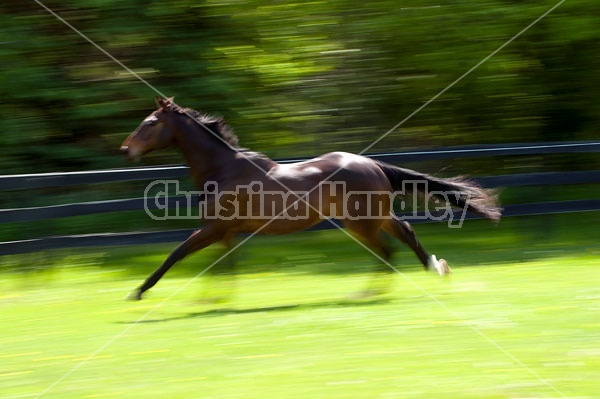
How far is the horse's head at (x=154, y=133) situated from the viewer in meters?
8.54

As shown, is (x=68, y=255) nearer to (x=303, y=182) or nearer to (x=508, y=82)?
(x=303, y=182)

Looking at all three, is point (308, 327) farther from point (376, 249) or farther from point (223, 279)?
point (223, 279)

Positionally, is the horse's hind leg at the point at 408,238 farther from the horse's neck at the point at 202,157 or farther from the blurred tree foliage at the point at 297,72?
the blurred tree foliage at the point at 297,72

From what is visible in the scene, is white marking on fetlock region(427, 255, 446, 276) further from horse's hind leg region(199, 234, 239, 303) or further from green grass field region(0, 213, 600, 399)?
horse's hind leg region(199, 234, 239, 303)

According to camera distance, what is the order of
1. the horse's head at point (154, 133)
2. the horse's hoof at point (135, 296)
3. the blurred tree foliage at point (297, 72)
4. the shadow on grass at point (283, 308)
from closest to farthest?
the shadow on grass at point (283, 308)
the horse's hoof at point (135, 296)
the horse's head at point (154, 133)
the blurred tree foliage at point (297, 72)

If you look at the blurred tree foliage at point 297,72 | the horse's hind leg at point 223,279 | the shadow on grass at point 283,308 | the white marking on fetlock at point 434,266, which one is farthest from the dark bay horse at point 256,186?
the blurred tree foliage at point 297,72

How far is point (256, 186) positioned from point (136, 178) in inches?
114

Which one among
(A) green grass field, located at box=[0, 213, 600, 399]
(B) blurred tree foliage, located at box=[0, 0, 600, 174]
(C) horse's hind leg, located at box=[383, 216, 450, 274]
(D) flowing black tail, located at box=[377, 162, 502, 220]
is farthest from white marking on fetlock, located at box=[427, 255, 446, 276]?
(B) blurred tree foliage, located at box=[0, 0, 600, 174]

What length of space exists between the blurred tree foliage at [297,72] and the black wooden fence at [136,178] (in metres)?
2.25

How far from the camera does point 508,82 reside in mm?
13734

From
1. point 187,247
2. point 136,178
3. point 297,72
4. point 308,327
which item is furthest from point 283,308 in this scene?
point 297,72

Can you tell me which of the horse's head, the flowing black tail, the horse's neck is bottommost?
the flowing black tail

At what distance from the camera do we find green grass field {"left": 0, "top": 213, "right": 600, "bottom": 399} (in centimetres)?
555

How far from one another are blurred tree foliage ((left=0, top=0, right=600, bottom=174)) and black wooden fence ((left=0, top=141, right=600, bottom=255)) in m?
2.25
